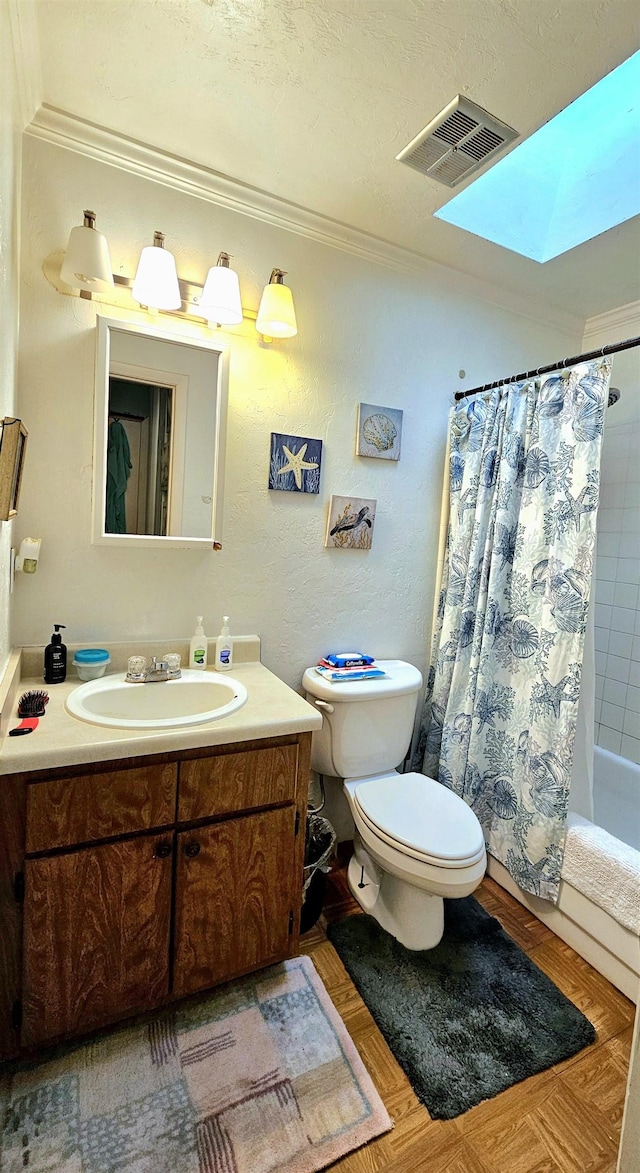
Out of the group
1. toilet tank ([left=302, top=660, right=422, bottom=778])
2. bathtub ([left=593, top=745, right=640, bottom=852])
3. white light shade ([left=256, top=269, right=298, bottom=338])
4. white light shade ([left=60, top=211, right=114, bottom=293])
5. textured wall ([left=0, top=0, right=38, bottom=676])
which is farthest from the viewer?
bathtub ([left=593, top=745, right=640, bottom=852])

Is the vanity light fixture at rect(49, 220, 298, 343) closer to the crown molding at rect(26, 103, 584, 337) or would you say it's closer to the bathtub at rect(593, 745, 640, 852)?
the crown molding at rect(26, 103, 584, 337)

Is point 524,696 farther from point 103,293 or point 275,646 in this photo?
point 103,293

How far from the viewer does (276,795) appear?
1.28m

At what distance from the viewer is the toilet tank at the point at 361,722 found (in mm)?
1666

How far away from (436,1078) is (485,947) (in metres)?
0.46

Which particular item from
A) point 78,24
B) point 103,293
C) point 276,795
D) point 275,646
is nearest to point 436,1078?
point 276,795

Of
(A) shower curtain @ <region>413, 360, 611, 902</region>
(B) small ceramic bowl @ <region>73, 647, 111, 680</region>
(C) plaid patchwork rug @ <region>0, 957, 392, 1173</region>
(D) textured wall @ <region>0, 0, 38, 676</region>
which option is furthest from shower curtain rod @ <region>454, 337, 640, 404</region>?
(C) plaid patchwork rug @ <region>0, 957, 392, 1173</region>

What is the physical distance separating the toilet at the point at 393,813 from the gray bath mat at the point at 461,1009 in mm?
80

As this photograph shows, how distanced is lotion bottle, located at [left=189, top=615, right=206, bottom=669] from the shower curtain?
1.01 meters

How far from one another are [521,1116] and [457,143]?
244 centimetres

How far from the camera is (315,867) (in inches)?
59.9

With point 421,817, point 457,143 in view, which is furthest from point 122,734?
point 457,143

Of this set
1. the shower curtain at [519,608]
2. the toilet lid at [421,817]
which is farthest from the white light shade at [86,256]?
the toilet lid at [421,817]

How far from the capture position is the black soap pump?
1.37 metres
